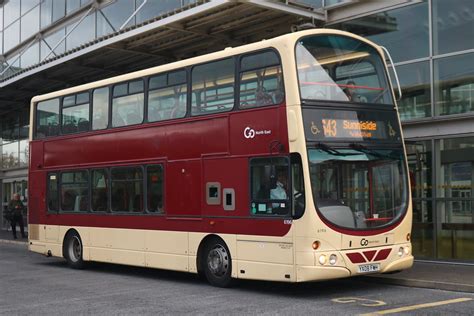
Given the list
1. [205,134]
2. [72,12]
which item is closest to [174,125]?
[205,134]

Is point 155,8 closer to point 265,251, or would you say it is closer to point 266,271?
point 265,251

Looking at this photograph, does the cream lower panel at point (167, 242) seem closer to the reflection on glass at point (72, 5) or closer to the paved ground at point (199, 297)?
the paved ground at point (199, 297)

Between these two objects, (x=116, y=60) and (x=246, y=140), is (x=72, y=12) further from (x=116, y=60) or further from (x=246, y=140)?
(x=246, y=140)

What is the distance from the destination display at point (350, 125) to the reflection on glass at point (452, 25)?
11.6 ft

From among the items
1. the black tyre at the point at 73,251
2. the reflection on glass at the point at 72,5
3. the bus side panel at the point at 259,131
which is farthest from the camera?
the reflection on glass at the point at 72,5

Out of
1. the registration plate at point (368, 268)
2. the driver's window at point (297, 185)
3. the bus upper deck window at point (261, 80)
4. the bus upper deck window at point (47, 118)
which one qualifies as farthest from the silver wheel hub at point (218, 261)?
the bus upper deck window at point (47, 118)

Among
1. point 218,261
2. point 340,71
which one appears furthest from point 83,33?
point 340,71

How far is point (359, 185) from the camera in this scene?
10531 mm

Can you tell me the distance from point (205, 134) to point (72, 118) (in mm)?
5004

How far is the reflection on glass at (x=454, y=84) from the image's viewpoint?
43.9 ft

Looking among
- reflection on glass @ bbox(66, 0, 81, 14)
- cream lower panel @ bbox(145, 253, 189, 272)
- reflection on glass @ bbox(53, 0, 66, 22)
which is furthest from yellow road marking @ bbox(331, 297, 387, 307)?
reflection on glass @ bbox(53, 0, 66, 22)

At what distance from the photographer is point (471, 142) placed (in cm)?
Answer: 1323

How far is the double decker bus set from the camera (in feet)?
33.0

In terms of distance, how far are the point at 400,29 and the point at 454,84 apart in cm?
189
